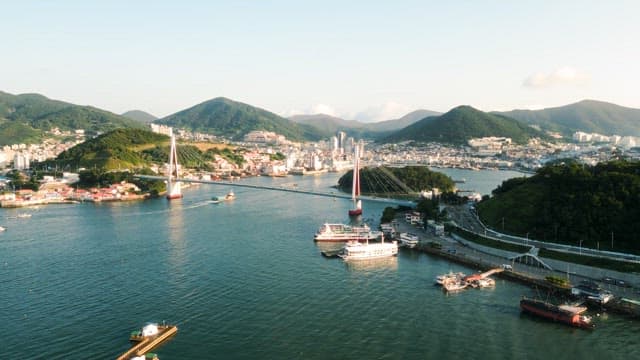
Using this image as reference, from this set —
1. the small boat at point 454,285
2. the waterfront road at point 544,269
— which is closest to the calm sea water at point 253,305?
the small boat at point 454,285

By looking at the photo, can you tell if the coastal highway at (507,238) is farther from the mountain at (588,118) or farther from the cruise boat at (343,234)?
the mountain at (588,118)

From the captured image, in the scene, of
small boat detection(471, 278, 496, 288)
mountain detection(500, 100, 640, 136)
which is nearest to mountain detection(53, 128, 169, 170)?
small boat detection(471, 278, 496, 288)

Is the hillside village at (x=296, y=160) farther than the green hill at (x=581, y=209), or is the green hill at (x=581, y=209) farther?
the hillside village at (x=296, y=160)

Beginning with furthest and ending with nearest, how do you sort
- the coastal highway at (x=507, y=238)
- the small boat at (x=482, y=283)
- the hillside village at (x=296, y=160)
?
the hillside village at (x=296, y=160), the coastal highway at (x=507, y=238), the small boat at (x=482, y=283)

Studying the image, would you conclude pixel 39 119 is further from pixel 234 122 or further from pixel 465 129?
pixel 465 129

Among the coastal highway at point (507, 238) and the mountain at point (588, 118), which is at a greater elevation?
the mountain at point (588, 118)

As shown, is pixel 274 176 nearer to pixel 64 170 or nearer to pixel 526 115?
pixel 64 170

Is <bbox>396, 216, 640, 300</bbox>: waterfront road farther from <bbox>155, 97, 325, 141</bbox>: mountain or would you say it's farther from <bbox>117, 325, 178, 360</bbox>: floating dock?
<bbox>155, 97, 325, 141</bbox>: mountain
